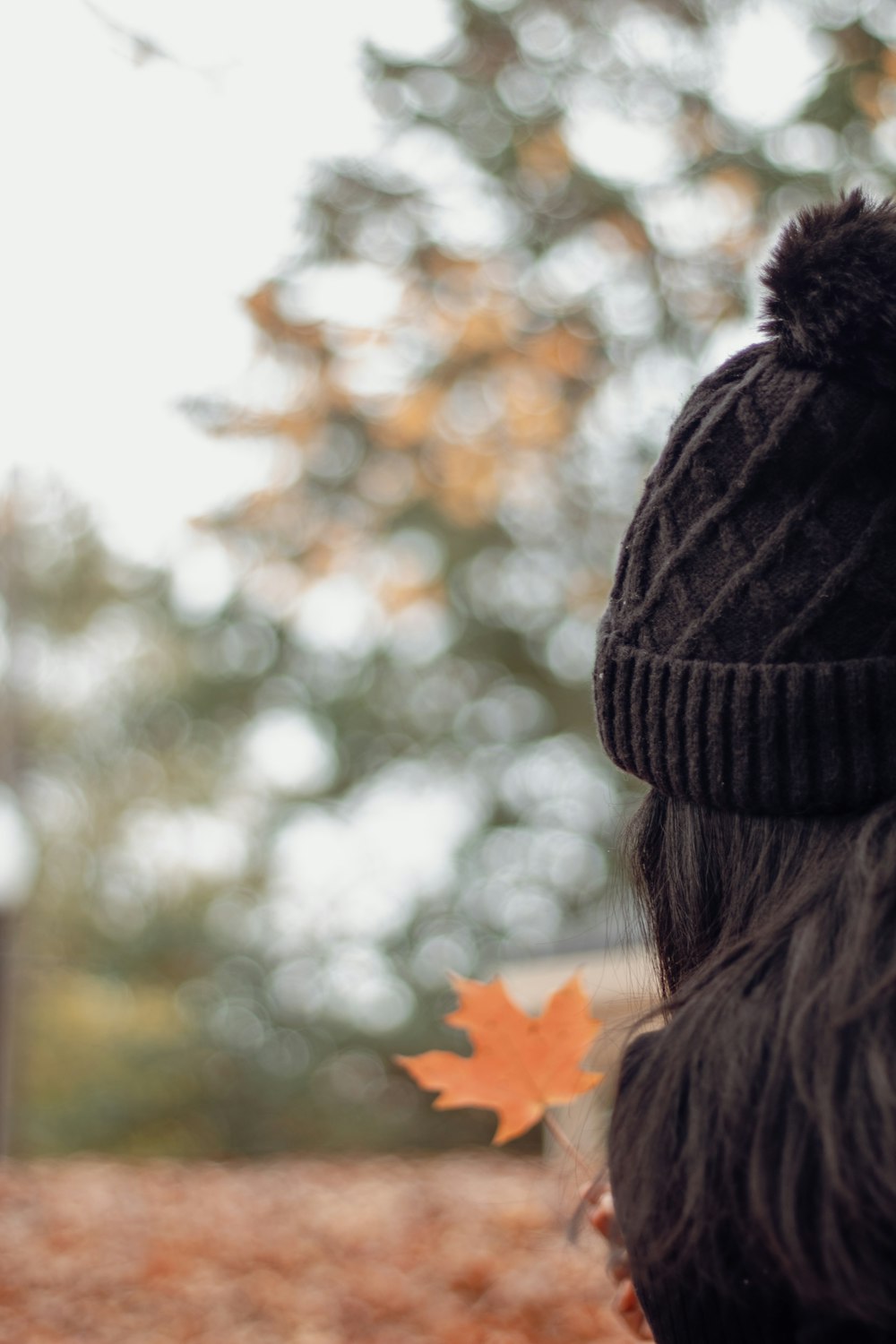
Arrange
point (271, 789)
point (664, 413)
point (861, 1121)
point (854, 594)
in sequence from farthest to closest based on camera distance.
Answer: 1. point (271, 789)
2. point (664, 413)
3. point (854, 594)
4. point (861, 1121)

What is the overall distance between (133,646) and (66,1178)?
525 cm

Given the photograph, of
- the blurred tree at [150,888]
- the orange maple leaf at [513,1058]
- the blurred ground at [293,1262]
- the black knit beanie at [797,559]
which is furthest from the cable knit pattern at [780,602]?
the blurred tree at [150,888]

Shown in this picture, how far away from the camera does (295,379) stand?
18.3 feet

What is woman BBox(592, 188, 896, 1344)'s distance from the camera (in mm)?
941

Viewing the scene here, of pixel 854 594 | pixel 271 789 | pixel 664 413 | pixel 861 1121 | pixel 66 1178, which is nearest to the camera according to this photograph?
pixel 861 1121

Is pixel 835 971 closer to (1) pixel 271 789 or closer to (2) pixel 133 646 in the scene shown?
(1) pixel 271 789

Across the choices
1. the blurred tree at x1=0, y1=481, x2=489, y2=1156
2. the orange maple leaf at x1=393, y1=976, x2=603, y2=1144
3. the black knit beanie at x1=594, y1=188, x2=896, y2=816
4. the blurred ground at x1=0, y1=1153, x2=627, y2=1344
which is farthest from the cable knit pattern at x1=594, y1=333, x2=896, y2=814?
the blurred tree at x1=0, y1=481, x2=489, y2=1156

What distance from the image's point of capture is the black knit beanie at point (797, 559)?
1.09 metres

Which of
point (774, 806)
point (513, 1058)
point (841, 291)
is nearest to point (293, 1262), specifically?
point (513, 1058)

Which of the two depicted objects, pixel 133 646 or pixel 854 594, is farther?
pixel 133 646

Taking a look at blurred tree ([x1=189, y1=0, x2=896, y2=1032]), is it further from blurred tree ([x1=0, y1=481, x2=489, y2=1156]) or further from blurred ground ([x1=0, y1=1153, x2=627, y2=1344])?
blurred ground ([x1=0, y1=1153, x2=627, y2=1344])

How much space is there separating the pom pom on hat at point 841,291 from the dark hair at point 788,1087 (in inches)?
15.5

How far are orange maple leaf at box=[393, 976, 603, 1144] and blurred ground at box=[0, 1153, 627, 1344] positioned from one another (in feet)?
2.42

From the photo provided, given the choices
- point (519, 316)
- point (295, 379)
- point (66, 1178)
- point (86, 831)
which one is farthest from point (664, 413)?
point (86, 831)
